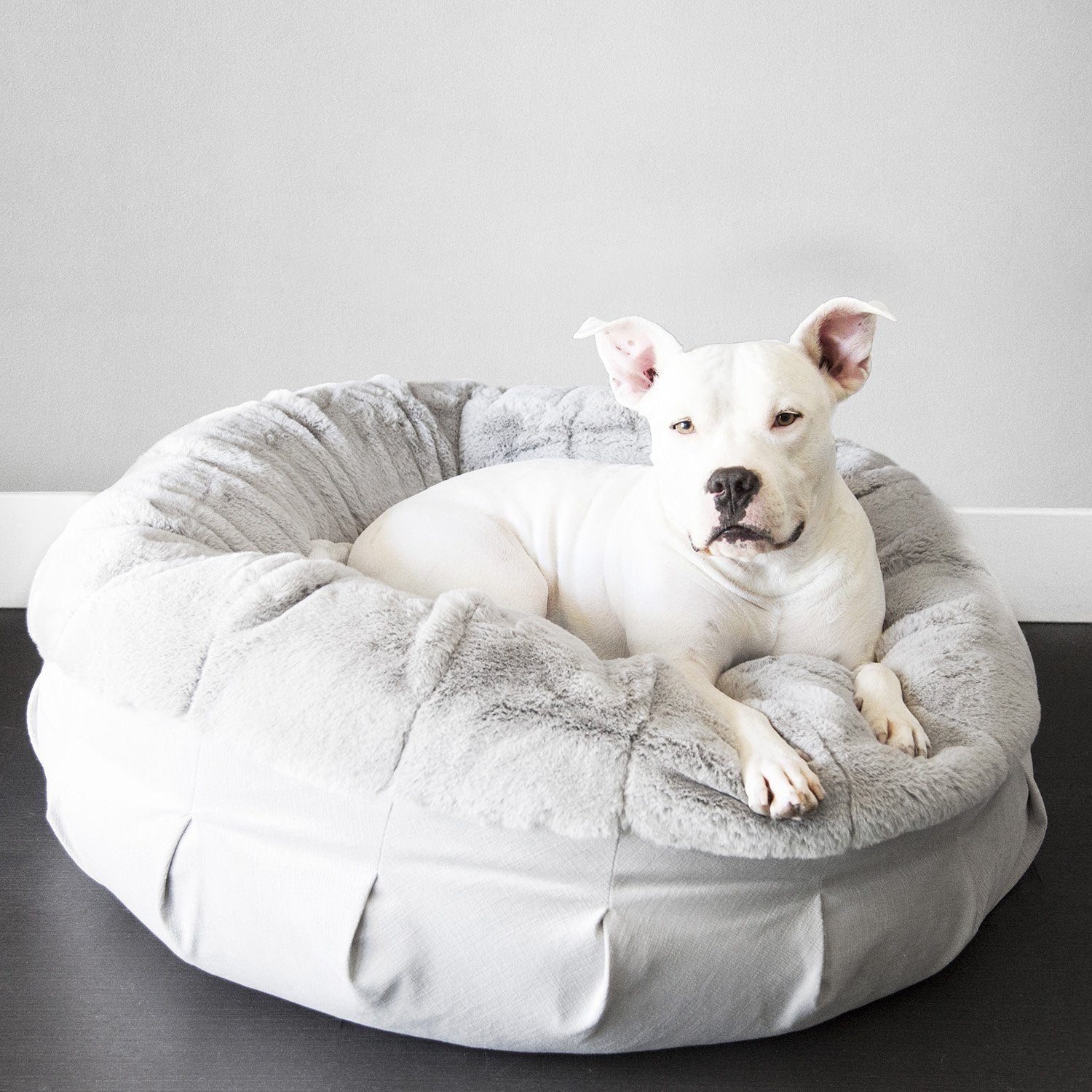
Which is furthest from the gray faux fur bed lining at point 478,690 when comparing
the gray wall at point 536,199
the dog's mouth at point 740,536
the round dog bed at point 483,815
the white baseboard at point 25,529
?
the white baseboard at point 25,529

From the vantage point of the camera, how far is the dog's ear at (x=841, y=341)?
1661 millimetres

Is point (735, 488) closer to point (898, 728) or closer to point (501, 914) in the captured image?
point (898, 728)

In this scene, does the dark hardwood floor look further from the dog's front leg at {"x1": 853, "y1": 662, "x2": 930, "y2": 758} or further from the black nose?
the black nose

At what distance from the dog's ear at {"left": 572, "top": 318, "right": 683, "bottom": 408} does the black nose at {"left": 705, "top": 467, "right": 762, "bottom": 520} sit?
0.29 metres

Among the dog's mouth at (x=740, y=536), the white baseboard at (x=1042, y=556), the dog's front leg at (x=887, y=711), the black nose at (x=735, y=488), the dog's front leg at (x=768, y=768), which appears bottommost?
the white baseboard at (x=1042, y=556)

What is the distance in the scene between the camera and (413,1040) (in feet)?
4.55

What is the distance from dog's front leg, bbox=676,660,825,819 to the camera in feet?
4.10

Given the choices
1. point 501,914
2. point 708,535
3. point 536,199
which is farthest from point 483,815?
point 536,199

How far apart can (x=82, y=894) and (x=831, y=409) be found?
4.37ft

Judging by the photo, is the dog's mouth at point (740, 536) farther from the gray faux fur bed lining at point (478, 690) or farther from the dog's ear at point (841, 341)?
the dog's ear at point (841, 341)

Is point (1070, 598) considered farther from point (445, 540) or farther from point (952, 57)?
point (445, 540)

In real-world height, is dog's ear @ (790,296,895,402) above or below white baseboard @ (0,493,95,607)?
above

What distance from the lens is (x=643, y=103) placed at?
294cm

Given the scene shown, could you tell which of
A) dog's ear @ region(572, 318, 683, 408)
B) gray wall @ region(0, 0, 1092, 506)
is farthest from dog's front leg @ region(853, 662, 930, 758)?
gray wall @ region(0, 0, 1092, 506)
